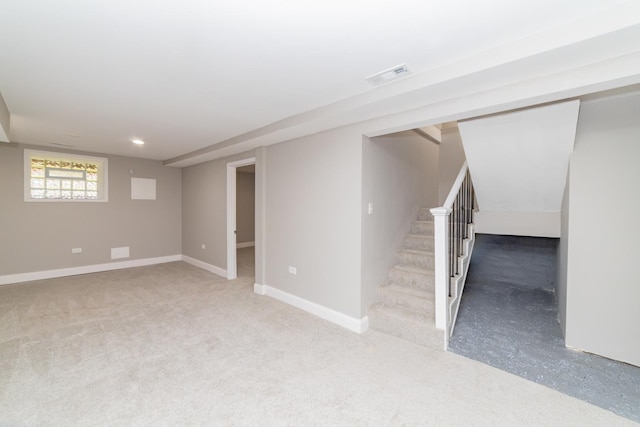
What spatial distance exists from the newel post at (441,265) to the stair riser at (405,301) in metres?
0.25

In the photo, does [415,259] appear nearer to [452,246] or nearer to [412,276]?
[412,276]

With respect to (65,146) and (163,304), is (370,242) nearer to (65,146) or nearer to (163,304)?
(163,304)

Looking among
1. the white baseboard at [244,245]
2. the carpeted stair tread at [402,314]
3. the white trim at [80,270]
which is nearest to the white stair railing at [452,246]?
the carpeted stair tread at [402,314]

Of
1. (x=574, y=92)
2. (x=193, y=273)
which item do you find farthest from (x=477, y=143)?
(x=193, y=273)

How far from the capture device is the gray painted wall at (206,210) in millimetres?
5000

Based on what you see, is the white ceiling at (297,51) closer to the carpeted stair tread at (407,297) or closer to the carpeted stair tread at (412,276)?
the carpeted stair tread at (412,276)

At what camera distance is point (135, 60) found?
1.92 m

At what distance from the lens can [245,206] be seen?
28.2ft

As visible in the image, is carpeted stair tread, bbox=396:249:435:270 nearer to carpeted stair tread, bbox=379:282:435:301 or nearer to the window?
carpeted stair tread, bbox=379:282:435:301

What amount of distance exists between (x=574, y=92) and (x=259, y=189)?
353cm


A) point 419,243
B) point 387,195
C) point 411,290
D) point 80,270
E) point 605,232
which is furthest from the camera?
point 80,270

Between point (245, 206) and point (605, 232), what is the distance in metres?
7.92

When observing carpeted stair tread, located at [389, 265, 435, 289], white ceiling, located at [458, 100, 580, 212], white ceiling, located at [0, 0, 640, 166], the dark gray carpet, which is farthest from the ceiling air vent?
the dark gray carpet

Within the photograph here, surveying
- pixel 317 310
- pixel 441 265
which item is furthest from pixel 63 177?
pixel 441 265
